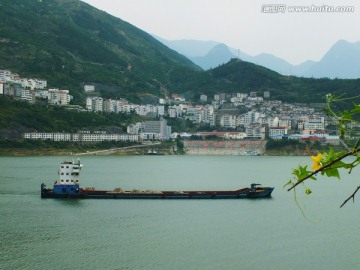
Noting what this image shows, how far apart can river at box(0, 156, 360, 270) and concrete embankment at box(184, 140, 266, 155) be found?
153 feet

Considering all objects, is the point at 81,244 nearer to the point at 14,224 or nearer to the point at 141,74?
the point at 14,224

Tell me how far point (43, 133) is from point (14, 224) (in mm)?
47505

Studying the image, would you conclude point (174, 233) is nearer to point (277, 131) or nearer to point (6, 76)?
point (277, 131)

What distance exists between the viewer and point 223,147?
265 feet

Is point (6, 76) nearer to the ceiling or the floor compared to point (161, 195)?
nearer to the ceiling

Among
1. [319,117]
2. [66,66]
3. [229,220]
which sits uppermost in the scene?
[66,66]

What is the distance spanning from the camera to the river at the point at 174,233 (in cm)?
1508

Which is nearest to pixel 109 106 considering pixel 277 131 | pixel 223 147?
pixel 223 147

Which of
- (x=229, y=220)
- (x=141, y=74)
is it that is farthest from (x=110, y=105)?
(x=229, y=220)

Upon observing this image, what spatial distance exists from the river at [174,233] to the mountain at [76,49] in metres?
68.1

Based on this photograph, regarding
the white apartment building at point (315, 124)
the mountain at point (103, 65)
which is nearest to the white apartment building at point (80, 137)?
the mountain at point (103, 65)

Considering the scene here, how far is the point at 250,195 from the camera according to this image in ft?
99.6

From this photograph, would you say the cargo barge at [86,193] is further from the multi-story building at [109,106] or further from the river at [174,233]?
the multi-story building at [109,106]

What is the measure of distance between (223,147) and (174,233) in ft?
203
